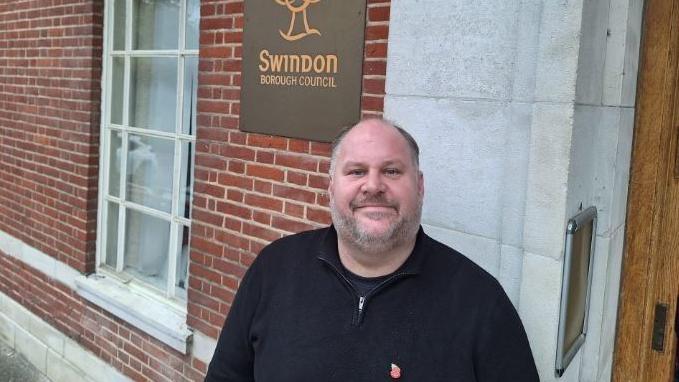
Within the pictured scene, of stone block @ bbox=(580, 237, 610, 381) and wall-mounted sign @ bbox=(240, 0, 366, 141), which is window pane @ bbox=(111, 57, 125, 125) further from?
stone block @ bbox=(580, 237, 610, 381)

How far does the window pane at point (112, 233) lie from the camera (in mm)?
4812

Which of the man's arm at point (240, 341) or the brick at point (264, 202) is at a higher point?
the brick at point (264, 202)

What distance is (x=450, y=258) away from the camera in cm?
206

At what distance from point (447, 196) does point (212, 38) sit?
1.90 m

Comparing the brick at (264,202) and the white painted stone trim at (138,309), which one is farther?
the white painted stone trim at (138,309)

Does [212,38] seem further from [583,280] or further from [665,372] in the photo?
[665,372]

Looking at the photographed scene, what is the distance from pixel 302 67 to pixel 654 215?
5.73ft

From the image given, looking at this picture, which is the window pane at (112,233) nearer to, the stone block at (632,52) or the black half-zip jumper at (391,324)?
the black half-zip jumper at (391,324)

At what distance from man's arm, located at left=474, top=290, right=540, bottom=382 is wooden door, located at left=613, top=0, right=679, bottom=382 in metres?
1.02

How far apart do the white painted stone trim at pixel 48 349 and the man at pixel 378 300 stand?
282cm

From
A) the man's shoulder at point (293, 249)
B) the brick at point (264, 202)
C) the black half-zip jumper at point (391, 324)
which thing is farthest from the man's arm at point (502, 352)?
the brick at point (264, 202)

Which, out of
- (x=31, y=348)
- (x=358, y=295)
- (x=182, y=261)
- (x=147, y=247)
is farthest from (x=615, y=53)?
(x=31, y=348)

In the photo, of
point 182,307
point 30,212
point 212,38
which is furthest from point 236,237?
point 30,212

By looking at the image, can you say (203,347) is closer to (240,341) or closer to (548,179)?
(240,341)
